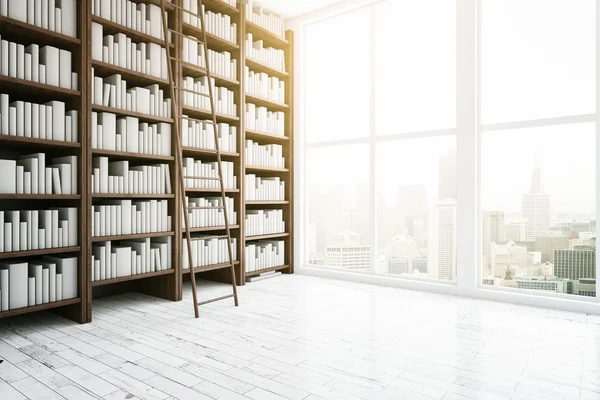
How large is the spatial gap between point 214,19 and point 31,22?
1991 millimetres

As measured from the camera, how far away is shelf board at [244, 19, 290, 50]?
16.9ft

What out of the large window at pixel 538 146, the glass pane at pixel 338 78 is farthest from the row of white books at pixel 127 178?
the large window at pixel 538 146

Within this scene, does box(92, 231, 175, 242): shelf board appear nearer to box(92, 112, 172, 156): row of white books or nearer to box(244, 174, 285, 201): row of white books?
box(92, 112, 172, 156): row of white books

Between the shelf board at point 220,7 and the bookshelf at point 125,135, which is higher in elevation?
the shelf board at point 220,7

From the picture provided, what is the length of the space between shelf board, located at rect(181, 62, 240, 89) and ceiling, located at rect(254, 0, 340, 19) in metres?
1.25

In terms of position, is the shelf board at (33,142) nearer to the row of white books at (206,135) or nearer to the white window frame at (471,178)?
the row of white books at (206,135)

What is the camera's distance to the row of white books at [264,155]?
511cm

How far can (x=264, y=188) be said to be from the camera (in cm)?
532

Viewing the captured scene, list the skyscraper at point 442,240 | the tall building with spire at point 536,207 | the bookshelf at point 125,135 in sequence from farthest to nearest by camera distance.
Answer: the skyscraper at point 442,240 < the tall building with spire at point 536,207 < the bookshelf at point 125,135

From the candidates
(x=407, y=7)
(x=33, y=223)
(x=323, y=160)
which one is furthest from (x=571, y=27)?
(x=33, y=223)

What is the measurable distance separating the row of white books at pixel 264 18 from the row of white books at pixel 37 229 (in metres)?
3.25

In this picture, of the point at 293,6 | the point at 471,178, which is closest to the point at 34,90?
the point at 293,6

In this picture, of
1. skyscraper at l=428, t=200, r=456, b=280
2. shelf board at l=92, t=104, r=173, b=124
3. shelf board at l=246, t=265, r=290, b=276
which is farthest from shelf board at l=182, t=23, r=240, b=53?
skyscraper at l=428, t=200, r=456, b=280

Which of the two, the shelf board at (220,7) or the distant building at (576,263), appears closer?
the distant building at (576,263)
